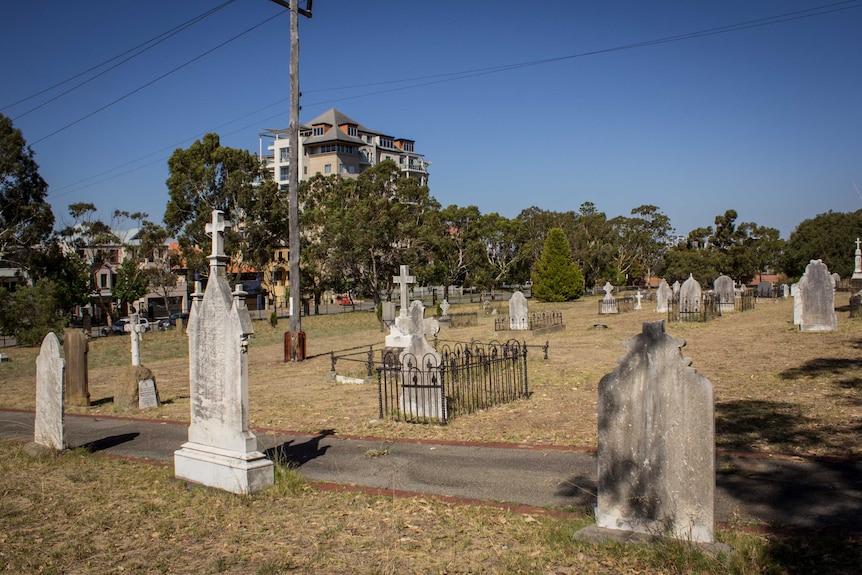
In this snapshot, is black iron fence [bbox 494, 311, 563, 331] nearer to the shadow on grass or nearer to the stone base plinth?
the shadow on grass

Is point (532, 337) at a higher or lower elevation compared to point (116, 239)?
lower

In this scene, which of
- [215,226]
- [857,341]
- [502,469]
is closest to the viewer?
[502,469]

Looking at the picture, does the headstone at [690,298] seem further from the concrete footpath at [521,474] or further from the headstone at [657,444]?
the headstone at [657,444]

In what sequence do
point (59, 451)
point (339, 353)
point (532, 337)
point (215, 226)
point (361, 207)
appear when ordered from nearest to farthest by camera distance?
1. point (215, 226)
2. point (59, 451)
3. point (339, 353)
4. point (532, 337)
5. point (361, 207)

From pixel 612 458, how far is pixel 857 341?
1524 centimetres

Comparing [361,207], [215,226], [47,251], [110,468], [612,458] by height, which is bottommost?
[110,468]

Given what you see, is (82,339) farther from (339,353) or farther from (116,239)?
(116,239)

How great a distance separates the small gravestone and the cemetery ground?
1.25 ft

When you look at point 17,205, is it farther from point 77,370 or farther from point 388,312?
point 77,370

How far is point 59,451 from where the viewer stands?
920cm

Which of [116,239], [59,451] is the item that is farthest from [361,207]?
[59,451]

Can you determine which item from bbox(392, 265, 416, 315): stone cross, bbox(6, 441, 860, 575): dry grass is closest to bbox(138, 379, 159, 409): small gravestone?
bbox(6, 441, 860, 575): dry grass

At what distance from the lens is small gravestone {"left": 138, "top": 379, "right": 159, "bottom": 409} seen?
13516 millimetres

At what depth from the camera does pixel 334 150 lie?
91875mm
